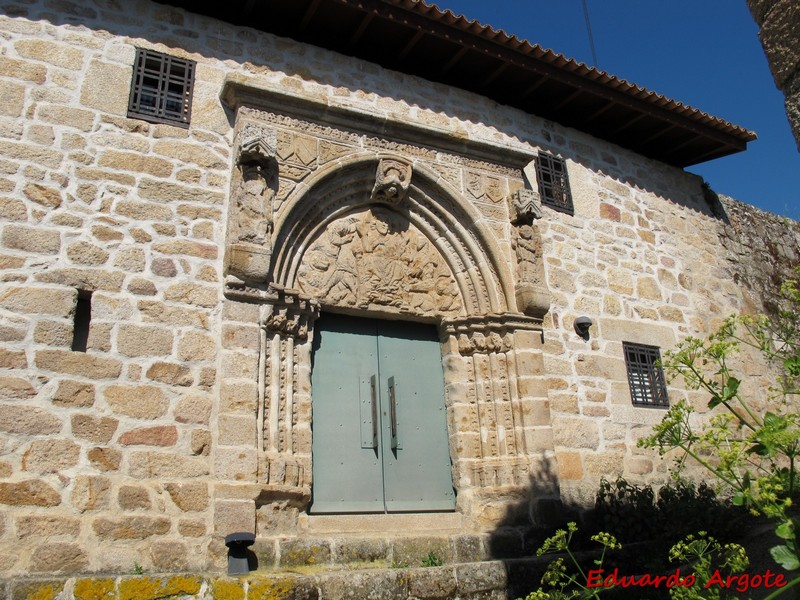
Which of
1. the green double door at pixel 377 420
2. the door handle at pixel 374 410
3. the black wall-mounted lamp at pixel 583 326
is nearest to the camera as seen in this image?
the green double door at pixel 377 420

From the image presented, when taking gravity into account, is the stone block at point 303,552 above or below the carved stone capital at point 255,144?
below

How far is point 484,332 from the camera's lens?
21.0 feet

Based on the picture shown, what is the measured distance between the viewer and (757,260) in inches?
363

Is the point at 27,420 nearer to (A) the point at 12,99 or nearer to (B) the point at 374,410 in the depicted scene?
(A) the point at 12,99

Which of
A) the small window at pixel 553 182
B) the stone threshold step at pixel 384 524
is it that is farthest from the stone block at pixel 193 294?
the small window at pixel 553 182

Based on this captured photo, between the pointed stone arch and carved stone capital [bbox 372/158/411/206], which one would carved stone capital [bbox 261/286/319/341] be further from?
carved stone capital [bbox 372/158/411/206]

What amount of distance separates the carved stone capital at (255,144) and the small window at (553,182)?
10.4ft

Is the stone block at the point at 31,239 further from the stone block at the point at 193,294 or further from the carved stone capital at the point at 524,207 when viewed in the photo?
the carved stone capital at the point at 524,207

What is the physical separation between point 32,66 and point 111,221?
134 centimetres

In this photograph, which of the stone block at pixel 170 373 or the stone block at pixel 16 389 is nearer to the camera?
the stone block at pixel 16 389

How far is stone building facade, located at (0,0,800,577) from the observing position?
15.0 feet

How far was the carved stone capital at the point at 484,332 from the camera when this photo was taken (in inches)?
251

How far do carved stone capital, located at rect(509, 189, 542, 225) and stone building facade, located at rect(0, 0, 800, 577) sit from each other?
0.10ft

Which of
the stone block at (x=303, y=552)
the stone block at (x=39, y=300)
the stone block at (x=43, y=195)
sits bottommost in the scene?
the stone block at (x=303, y=552)
